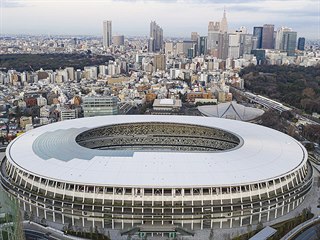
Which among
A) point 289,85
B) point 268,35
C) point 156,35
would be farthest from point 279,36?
point 289,85

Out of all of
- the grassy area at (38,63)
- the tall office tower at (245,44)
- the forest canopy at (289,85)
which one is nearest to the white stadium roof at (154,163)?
the forest canopy at (289,85)

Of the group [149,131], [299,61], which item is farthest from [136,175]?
[299,61]

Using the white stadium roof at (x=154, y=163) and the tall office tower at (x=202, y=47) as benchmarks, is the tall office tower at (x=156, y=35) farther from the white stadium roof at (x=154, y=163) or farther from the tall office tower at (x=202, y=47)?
the white stadium roof at (x=154, y=163)

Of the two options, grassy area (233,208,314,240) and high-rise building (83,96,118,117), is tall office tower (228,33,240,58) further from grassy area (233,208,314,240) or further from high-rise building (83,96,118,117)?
grassy area (233,208,314,240)

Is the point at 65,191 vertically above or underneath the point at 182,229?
above

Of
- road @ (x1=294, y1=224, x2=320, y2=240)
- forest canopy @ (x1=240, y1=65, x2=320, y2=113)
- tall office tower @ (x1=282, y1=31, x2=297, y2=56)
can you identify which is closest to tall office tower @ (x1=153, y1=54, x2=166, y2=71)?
forest canopy @ (x1=240, y1=65, x2=320, y2=113)

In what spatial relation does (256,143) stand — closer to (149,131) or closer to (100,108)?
(149,131)
